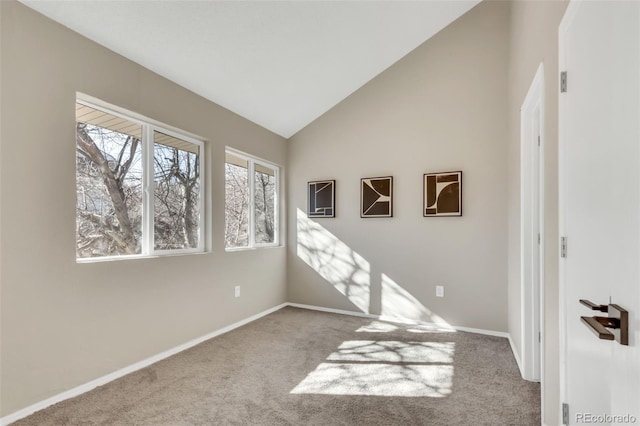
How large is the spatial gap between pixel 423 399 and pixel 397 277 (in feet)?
5.88

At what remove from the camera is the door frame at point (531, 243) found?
2268 mm

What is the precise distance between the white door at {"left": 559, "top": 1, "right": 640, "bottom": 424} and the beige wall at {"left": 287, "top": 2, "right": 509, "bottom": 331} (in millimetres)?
2105

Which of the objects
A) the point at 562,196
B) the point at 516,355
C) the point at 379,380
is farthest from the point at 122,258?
the point at 516,355

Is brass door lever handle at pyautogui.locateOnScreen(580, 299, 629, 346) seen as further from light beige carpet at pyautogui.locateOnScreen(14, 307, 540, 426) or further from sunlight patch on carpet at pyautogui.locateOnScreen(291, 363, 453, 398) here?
sunlight patch on carpet at pyautogui.locateOnScreen(291, 363, 453, 398)

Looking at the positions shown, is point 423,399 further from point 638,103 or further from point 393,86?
point 393,86

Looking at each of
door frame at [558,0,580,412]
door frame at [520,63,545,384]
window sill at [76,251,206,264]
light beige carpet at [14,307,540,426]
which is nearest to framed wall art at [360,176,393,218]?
light beige carpet at [14,307,540,426]

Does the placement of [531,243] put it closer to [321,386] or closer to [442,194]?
[442,194]

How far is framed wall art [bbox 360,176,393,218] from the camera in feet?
12.5

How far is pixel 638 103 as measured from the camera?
0.78m

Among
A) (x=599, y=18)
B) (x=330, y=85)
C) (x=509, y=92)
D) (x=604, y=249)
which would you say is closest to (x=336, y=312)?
(x=330, y=85)

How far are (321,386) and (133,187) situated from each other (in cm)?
208

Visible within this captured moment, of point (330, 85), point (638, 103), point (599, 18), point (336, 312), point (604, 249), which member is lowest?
point (336, 312)

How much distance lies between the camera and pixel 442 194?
140 inches

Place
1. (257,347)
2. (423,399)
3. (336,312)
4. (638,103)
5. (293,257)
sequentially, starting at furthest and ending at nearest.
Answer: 1. (293,257)
2. (336,312)
3. (257,347)
4. (423,399)
5. (638,103)
